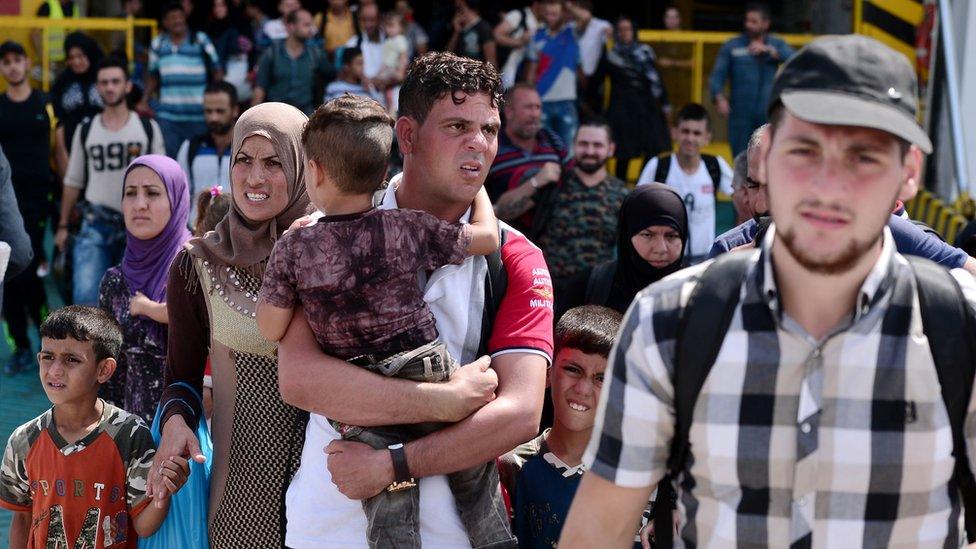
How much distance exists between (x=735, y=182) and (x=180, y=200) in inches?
91.5

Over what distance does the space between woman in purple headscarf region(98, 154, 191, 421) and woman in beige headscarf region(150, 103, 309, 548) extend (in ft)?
3.98

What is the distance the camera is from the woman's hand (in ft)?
10.4

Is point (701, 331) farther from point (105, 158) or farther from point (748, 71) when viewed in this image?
point (748, 71)

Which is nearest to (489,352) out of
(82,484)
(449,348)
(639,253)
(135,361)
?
(449,348)

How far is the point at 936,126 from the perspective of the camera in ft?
34.8

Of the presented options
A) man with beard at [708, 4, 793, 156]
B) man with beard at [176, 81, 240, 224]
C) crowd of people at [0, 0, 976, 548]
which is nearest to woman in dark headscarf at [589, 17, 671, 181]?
man with beard at [708, 4, 793, 156]

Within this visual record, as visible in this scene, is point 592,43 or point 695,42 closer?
point 592,43

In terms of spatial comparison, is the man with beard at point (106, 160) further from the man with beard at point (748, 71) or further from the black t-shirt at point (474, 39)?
the man with beard at point (748, 71)

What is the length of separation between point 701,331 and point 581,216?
498cm

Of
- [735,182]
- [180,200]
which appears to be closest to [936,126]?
[735,182]

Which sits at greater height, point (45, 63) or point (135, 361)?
point (45, 63)

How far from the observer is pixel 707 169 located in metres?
7.84

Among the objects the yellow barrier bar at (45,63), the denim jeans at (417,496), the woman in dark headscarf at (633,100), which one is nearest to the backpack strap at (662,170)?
the woman in dark headscarf at (633,100)

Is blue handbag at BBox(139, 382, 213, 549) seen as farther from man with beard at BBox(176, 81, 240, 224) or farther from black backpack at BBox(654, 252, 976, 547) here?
man with beard at BBox(176, 81, 240, 224)
